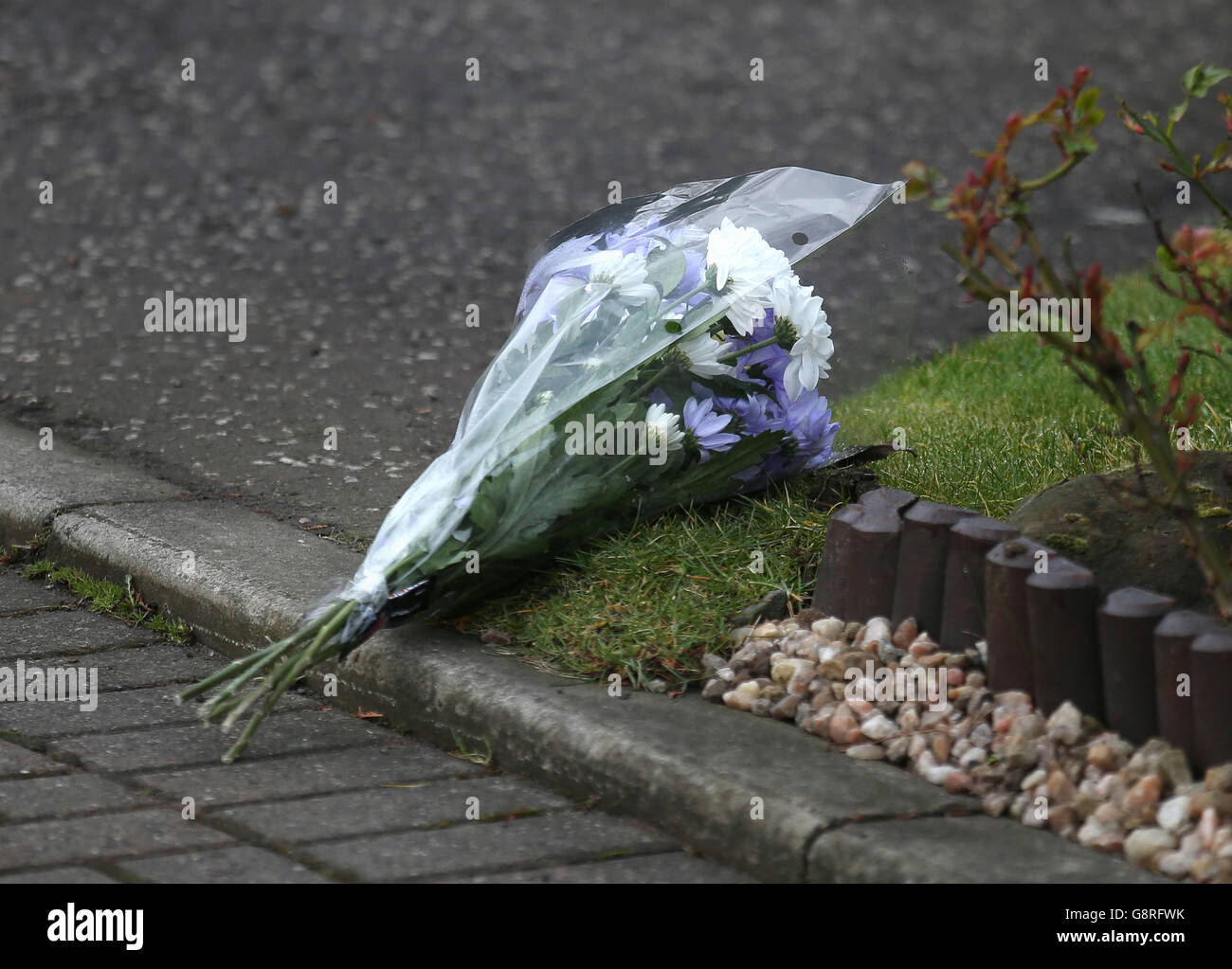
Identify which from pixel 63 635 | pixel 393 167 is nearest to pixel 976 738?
pixel 63 635

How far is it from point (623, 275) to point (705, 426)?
369 mm

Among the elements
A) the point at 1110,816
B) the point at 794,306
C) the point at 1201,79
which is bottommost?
the point at 1110,816

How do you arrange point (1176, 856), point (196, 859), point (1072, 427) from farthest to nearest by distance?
1. point (1072, 427)
2. point (196, 859)
3. point (1176, 856)

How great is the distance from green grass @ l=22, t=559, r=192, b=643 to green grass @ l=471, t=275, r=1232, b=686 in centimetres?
79

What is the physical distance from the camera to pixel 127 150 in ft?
26.7

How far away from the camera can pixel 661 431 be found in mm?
3135

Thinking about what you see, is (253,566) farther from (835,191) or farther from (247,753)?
(835,191)

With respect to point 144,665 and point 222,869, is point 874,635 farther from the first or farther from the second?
point 144,665

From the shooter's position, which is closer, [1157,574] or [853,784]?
[853,784]

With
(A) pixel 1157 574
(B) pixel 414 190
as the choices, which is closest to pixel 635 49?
(B) pixel 414 190

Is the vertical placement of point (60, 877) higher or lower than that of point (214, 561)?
lower

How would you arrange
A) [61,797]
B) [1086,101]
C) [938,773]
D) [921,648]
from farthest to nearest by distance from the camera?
[921,648]
[61,797]
[938,773]
[1086,101]

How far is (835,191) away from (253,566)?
1589mm

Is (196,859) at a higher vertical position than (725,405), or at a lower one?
lower
